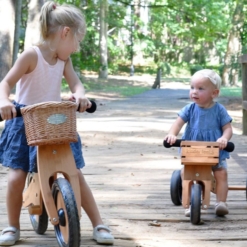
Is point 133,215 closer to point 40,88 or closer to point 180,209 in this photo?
point 180,209

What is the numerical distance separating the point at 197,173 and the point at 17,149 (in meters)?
1.56

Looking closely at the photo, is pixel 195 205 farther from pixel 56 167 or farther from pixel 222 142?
pixel 56 167

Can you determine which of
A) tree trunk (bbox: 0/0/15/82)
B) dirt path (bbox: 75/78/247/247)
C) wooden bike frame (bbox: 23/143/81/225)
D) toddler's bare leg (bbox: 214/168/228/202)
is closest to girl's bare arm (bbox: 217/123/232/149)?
toddler's bare leg (bbox: 214/168/228/202)

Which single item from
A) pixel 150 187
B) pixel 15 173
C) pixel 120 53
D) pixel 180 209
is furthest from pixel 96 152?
pixel 120 53

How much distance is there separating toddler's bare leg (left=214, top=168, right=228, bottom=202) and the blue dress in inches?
4.3

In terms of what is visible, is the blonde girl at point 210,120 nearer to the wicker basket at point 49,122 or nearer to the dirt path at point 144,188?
the dirt path at point 144,188

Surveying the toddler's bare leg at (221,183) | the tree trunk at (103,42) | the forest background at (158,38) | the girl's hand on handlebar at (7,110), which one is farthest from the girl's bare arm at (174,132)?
the tree trunk at (103,42)

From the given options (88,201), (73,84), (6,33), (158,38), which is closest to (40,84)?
(73,84)

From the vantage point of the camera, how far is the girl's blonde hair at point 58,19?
13.4 feet

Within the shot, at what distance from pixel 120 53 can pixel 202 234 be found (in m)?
45.8

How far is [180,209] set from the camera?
5484 millimetres

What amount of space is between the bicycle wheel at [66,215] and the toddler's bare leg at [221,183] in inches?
64.5

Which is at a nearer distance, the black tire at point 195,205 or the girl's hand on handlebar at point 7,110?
the girl's hand on handlebar at point 7,110

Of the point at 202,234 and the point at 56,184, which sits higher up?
the point at 56,184
